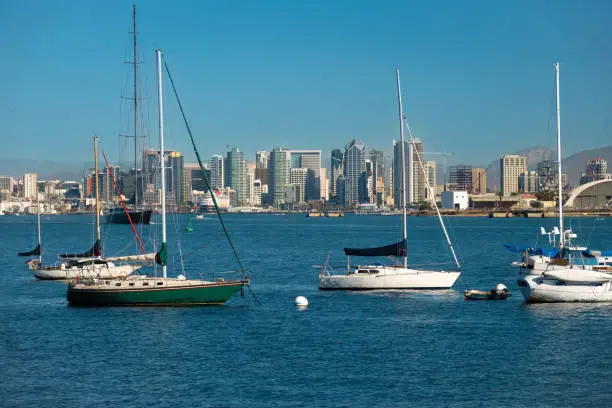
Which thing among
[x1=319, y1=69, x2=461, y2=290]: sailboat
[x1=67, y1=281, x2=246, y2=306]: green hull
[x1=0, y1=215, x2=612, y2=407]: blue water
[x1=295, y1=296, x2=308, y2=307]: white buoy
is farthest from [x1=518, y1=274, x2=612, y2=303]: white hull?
[x1=67, y1=281, x2=246, y2=306]: green hull

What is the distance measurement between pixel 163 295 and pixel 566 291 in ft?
62.1

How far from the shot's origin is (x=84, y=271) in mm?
53406

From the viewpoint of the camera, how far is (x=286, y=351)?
112 ft

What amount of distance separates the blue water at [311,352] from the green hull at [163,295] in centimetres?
47

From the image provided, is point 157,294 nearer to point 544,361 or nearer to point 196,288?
point 196,288

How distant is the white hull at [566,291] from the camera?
45.7 m

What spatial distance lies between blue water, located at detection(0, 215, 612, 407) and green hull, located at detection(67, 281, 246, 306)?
47 centimetres

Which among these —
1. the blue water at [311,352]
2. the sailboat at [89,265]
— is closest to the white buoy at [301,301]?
the blue water at [311,352]

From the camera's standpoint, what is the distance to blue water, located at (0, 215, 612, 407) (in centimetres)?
2759

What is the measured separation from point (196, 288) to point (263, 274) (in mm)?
22178

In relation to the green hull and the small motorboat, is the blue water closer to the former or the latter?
the green hull

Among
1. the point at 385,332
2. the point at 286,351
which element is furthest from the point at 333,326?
the point at 286,351

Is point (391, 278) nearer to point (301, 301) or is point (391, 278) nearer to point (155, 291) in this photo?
point (301, 301)

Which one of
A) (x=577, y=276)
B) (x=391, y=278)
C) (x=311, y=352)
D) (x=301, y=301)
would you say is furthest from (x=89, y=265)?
(x=577, y=276)
